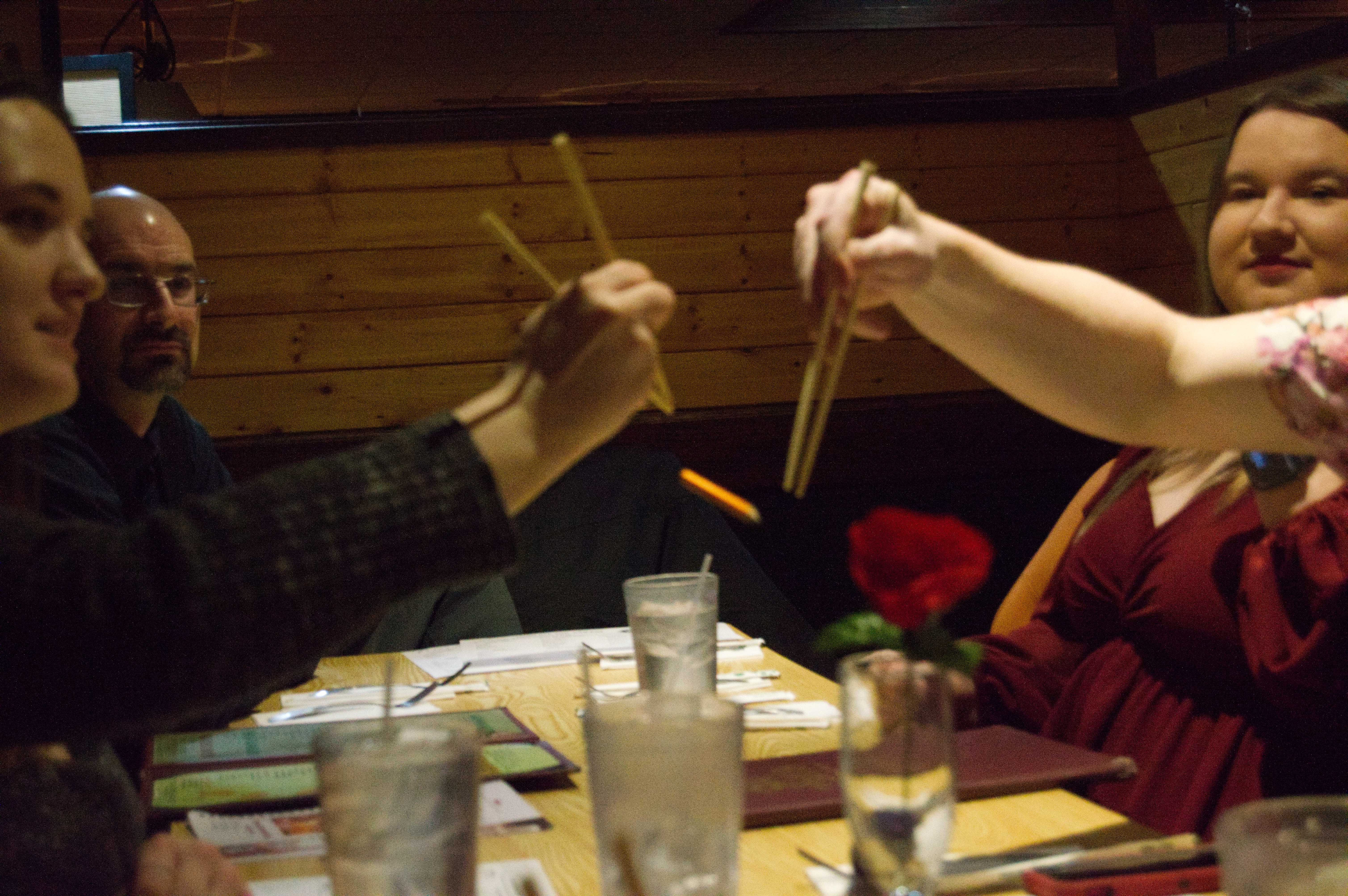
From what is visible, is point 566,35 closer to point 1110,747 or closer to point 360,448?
point 1110,747

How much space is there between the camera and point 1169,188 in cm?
383

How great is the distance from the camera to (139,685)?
84 centimetres

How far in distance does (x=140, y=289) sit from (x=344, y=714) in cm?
126

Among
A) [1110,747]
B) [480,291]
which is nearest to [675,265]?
[480,291]

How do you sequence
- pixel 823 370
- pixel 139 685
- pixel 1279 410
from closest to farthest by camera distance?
pixel 139 685, pixel 1279 410, pixel 823 370

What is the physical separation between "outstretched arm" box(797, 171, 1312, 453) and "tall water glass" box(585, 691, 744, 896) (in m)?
0.47

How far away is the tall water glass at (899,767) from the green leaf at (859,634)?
16mm

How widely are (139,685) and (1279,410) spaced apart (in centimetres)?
102

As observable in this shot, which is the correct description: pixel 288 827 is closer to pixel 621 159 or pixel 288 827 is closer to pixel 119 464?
pixel 119 464

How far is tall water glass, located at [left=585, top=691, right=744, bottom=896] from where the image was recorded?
86 cm

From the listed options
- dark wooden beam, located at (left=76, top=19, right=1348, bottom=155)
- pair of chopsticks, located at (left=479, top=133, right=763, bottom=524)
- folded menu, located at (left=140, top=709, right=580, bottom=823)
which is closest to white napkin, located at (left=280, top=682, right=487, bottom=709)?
folded menu, located at (left=140, top=709, right=580, bottom=823)

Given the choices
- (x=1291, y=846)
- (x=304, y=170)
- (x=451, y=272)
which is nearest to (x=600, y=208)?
(x=451, y=272)

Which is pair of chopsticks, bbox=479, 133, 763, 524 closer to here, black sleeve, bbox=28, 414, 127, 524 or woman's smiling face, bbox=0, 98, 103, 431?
woman's smiling face, bbox=0, 98, 103, 431

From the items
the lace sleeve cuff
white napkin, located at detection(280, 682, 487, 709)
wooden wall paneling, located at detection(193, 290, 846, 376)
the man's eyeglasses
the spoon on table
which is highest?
the man's eyeglasses
